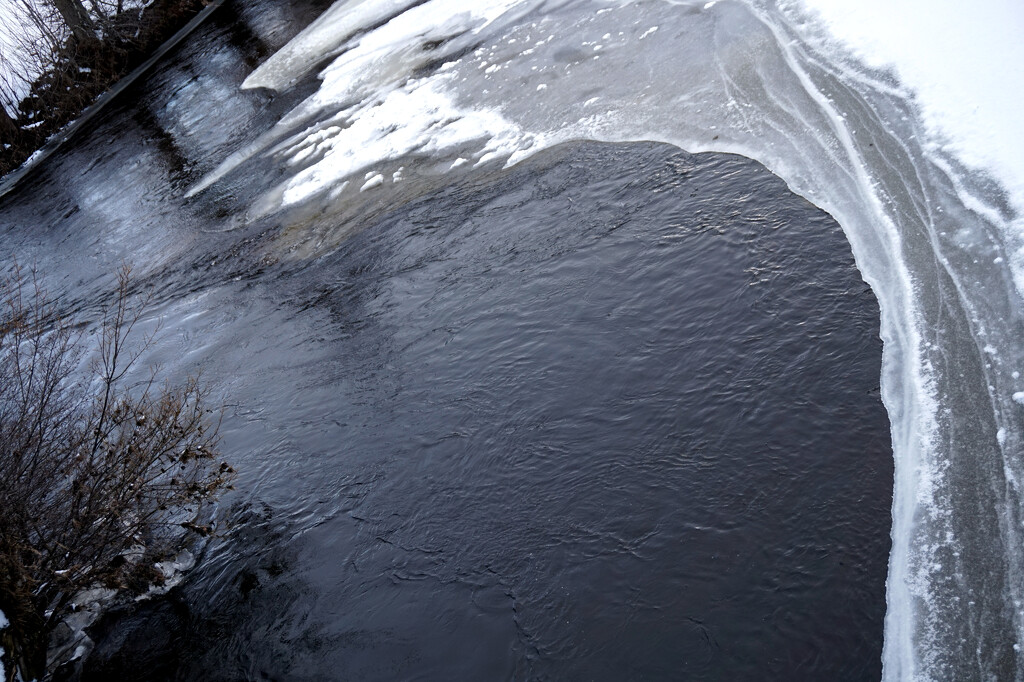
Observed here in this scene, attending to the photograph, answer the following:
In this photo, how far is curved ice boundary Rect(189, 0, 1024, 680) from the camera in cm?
564

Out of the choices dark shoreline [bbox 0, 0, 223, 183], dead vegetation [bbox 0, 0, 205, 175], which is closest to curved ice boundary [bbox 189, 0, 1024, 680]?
dark shoreline [bbox 0, 0, 223, 183]

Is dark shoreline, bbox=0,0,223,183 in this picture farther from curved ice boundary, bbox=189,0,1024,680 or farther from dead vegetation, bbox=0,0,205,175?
curved ice boundary, bbox=189,0,1024,680

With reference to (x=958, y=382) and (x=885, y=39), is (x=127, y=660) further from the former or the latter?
(x=885, y=39)

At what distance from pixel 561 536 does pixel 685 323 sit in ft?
8.26

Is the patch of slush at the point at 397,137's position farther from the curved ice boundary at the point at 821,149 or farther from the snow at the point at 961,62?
the snow at the point at 961,62

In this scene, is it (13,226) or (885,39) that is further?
(13,226)

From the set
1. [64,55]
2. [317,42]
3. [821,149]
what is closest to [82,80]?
[64,55]

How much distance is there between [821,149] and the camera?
945 centimetres

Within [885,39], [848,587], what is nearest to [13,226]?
[885,39]

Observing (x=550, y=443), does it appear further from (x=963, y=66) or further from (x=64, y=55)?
(x=64, y=55)

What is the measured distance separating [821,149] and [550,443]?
4701 millimetres

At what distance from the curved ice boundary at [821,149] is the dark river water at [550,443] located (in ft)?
0.98

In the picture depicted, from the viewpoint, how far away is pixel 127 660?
7.55m

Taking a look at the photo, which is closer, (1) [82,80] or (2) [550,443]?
(2) [550,443]
